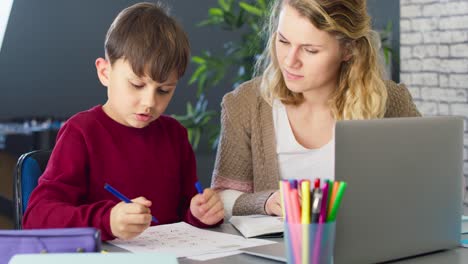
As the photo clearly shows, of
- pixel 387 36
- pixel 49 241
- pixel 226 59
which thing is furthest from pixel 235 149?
pixel 387 36

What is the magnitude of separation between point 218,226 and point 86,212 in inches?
13.3

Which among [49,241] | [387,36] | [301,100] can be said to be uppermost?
[387,36]

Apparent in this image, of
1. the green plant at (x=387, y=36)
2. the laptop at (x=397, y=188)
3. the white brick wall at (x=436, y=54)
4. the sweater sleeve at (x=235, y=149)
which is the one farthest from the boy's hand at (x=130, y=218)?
the green plant at (x=387, y=36)

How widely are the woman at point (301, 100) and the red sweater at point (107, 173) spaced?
192 mm

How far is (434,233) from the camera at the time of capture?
1502 mm

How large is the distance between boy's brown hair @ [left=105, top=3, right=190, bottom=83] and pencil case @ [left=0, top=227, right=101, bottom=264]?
604mm

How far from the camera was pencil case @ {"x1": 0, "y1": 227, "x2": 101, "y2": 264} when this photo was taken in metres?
1.10

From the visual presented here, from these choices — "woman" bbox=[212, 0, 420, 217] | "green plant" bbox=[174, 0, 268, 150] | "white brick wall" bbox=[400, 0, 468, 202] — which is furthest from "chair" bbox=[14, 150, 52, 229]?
"white brick wall" bbox=[400, 0, 468, 202]

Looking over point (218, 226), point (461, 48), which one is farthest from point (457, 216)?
point (461, 48)

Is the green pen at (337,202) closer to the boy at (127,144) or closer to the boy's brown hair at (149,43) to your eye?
the boy at (127,144)

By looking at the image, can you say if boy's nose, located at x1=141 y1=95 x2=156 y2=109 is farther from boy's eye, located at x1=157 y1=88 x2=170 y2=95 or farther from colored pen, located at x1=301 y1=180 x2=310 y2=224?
colored pen, located at x1=301 y1=180 x2=310 y2=224

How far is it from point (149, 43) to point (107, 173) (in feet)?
1.02

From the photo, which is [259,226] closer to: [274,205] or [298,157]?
[274,205]

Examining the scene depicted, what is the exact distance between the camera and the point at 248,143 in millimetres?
2113
